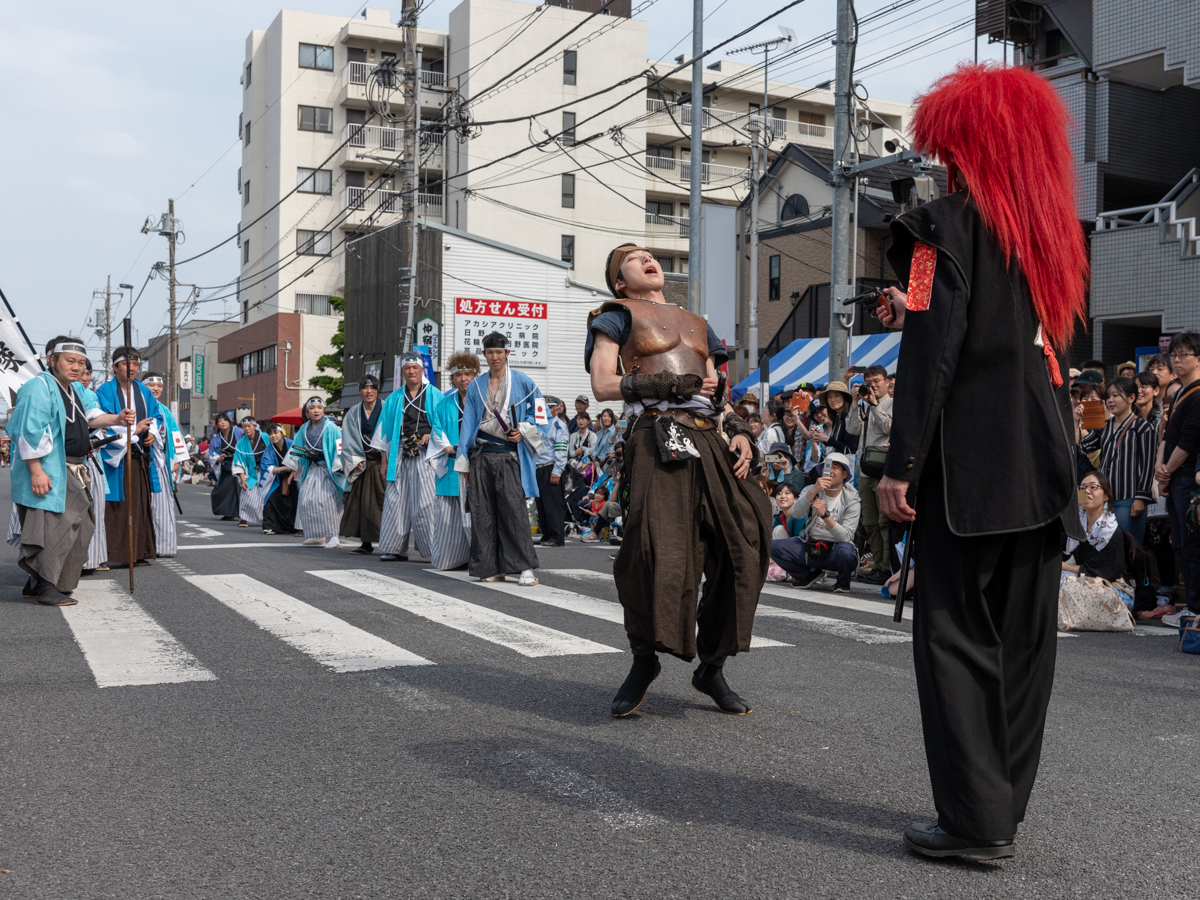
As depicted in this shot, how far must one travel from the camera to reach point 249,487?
18.8 metres

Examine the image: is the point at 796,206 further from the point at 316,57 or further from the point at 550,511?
the point at 316,57

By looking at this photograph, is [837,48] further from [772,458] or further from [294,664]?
[294,664]

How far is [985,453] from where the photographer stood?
121 inches

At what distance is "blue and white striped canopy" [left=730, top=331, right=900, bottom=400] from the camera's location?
17797 mm

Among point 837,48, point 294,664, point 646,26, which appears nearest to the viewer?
point 294,664

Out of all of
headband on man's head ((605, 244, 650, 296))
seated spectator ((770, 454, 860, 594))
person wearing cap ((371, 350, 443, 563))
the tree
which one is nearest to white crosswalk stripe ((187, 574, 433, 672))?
headband on man's head ((605, 244, 650, 296))

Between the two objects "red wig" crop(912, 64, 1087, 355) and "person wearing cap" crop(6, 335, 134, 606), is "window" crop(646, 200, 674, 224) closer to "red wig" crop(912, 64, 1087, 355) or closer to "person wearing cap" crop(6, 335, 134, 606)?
"person wearing cap" crop(6, 335, 134, 606)

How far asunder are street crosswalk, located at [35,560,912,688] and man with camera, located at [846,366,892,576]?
3.27ft

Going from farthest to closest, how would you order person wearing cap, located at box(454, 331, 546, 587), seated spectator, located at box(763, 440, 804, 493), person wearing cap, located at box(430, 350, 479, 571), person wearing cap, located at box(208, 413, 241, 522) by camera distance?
person wearing cap, located at box(208, 413, 241, 522) → seated spectator, located at box(763, 440, 804, 493) → person wearing cap, located at box(430, 350, 479, 571) → person wearing cap, located at box(454, 331, 546, 587)

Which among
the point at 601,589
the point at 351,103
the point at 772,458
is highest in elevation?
the point at 351,103

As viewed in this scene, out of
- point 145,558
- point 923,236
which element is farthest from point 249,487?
point 923,236

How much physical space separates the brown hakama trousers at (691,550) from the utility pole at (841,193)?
10.5 meters

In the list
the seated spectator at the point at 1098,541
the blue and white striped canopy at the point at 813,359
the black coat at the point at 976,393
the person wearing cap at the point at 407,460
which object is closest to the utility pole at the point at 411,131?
the blue and white striped canopy at the point at 813,359

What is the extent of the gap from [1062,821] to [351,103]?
4916 cm
